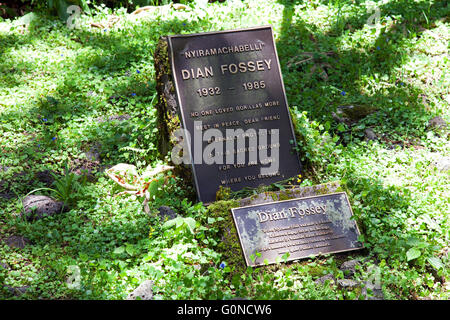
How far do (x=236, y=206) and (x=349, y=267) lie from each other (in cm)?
104

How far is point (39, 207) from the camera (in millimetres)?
4309

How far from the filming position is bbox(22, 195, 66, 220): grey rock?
427 centimetres

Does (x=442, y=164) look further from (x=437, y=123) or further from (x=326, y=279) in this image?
(x=326, y=279)

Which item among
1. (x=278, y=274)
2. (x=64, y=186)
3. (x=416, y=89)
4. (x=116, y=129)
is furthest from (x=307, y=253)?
(x=416, y=89)

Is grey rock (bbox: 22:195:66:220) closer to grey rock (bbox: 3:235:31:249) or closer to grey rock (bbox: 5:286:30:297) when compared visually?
grey rock (bbox: 3:235:31:249)

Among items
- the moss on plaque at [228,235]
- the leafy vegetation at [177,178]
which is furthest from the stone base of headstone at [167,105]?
the moss on plaque at [228,235]

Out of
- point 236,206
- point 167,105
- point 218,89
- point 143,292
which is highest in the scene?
point 218,89

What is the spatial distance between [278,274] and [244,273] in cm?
26

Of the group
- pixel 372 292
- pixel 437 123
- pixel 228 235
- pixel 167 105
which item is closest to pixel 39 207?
pixel 167 105

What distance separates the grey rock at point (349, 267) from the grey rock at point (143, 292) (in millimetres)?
1526

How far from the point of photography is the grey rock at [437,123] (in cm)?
543

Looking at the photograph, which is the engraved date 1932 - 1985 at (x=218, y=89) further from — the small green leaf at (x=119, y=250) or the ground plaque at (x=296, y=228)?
the small green leaf at (x=119, y=250)

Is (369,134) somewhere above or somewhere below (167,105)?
below

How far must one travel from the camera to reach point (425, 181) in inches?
180
